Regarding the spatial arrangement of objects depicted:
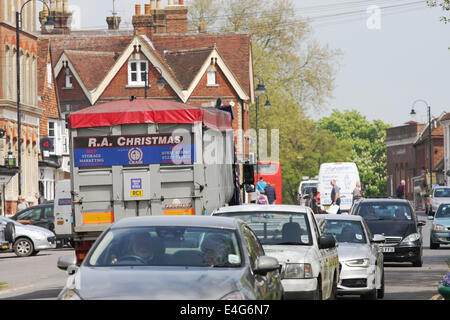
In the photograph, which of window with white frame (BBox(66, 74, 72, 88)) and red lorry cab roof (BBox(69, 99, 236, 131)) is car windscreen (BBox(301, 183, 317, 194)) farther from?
red lorry cab roof (BBox(69, 99, 236, 131))

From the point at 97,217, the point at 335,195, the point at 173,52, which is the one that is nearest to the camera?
the point at 97,217

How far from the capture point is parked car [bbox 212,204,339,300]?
14.0 meters

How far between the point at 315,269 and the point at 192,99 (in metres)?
61.2

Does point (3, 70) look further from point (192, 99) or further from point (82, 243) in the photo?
point (82, 243)

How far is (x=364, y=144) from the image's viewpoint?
161 meters

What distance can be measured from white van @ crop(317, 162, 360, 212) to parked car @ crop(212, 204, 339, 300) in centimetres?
3299

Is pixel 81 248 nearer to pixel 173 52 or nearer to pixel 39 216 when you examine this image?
pixel 39 216

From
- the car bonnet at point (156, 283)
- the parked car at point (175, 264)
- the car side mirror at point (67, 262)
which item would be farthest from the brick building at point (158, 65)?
the car bonnet at point (156, 283)

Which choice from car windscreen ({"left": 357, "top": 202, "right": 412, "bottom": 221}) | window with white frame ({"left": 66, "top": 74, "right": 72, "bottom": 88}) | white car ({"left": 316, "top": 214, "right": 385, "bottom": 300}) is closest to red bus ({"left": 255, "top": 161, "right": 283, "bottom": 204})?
window with white frame ({"left": 66, "top": 74, "right": 72, "bottom": 88})

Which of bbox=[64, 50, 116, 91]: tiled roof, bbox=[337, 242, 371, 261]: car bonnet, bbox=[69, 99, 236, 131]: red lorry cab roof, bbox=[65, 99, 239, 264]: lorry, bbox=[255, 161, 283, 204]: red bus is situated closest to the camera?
bbox=[337, 242, 371, 261]: car bonnet

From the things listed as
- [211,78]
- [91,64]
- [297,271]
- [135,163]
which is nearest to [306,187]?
[211,78]

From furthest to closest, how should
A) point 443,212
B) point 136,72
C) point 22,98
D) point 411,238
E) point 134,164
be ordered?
1. point 136,72
2. point 22,98
3. point 443,212
4. point 411,238
5. point 134,164

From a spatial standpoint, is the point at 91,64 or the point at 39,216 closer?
the point at 39,216

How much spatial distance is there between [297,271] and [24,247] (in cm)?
2414
